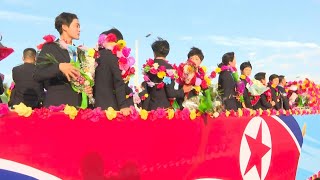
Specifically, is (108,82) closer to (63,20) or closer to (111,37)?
(111,37)

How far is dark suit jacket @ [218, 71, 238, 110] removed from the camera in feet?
22.3

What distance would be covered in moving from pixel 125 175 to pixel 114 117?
1.67 ft

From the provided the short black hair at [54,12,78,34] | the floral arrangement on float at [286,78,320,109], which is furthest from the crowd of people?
the floral arrangement on float at [286,78,320,109]

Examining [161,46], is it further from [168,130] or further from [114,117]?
[114,117]

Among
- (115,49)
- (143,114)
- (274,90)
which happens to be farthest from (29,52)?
(274,90)

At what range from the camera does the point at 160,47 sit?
5.62 metres

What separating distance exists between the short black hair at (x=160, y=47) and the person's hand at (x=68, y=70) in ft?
7.50

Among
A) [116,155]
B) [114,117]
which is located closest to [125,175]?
[116,155]

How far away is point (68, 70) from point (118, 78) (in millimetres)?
787

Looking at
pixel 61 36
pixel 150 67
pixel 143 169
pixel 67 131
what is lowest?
pixel 143 169

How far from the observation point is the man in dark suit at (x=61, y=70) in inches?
137

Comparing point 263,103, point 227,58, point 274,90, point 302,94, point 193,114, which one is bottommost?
point 302,94

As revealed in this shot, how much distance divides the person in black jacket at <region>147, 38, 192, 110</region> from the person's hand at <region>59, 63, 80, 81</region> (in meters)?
2.16

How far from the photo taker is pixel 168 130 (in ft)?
13.7
